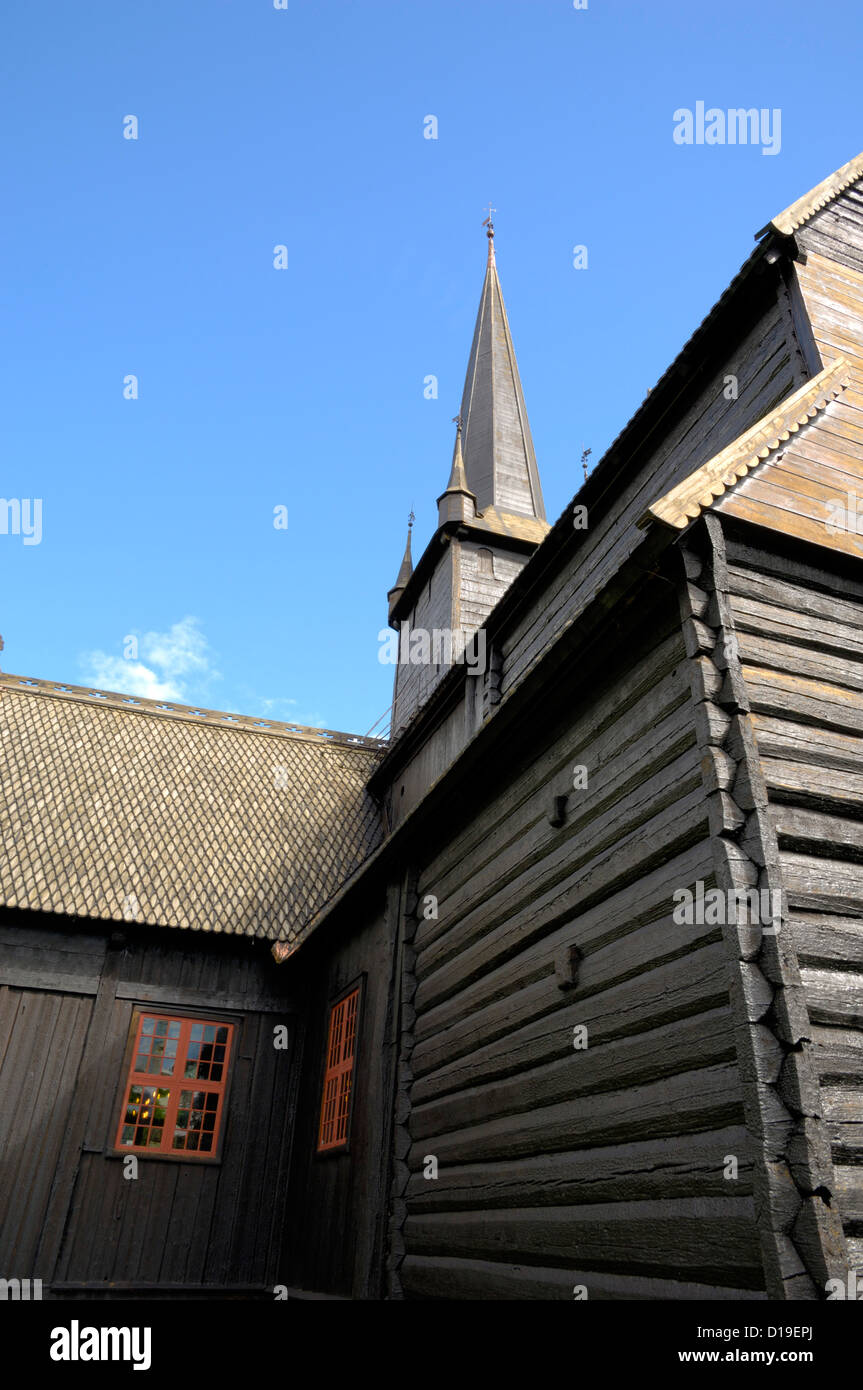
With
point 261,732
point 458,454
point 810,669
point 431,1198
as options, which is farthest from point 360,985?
point 458,454

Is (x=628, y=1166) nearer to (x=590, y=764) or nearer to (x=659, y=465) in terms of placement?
(x=590, y=764)

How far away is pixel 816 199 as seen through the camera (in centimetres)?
838

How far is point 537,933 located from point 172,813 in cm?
977

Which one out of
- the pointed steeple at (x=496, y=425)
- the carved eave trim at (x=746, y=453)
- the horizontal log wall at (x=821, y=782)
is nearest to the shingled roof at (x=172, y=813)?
the pointed steeple at (x=496, y=425)

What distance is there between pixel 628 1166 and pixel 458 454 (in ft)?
62.5

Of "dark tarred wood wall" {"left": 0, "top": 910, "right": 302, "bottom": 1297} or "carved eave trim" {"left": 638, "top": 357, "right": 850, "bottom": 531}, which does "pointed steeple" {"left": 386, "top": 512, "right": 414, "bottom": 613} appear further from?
"carved eave trim" {"left": 638, "top": 357, "right": 850, "bottom": 531}

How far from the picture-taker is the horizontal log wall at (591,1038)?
4445 mm

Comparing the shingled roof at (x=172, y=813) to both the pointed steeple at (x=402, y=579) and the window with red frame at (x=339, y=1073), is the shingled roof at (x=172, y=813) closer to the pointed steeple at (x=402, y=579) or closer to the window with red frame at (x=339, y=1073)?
the window with red frame at (x=339, y=1073)

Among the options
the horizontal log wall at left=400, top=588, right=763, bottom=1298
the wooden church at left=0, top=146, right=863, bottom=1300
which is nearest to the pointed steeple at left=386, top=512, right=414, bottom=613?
the wooden church at left=0, top=146, right=863, bottom=1300

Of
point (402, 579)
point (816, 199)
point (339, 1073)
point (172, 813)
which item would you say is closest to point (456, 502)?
point (402, 579)

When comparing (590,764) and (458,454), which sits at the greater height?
(458,454)

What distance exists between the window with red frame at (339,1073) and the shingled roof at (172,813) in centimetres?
184

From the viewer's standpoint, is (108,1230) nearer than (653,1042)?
No

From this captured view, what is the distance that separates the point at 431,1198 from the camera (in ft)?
25.4
